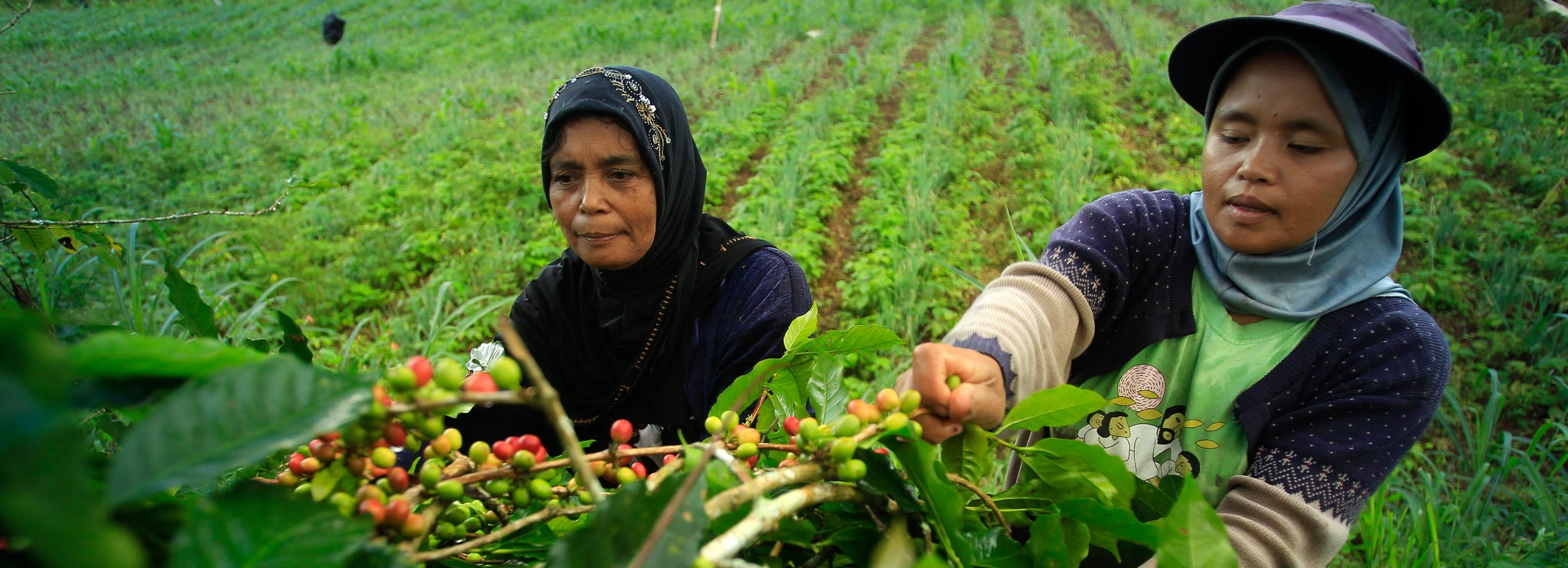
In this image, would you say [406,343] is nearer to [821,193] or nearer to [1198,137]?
[821,193]

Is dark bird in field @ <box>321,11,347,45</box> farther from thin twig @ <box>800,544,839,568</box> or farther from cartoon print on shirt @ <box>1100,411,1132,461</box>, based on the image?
thin twig @ <box>800,544,839,568</box>

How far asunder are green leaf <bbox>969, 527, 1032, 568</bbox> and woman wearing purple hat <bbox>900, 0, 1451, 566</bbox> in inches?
12.8

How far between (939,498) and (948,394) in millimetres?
212

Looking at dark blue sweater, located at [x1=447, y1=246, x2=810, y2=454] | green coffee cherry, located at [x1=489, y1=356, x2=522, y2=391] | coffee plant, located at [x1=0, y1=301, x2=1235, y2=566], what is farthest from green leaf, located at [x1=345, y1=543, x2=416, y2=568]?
dark blue sweater, located at [x1=447, y1=246, x2=810, y2=454]

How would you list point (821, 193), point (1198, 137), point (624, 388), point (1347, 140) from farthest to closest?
point (1198, 137)
point (821, 193)
point (624, 388)
point (1347, 140)

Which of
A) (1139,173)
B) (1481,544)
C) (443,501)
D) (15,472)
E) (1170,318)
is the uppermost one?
(15,472)

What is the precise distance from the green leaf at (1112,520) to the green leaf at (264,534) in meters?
0.54

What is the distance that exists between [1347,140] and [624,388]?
1.42 m

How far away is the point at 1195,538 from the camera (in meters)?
0.56

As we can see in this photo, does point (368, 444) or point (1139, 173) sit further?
point (1139, 173)

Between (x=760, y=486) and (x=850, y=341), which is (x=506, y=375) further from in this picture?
(x=850, y=341)

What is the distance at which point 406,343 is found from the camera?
132 inches

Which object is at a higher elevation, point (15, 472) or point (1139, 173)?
point (15, 472)

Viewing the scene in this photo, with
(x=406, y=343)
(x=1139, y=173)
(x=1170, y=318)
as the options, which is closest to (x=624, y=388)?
(x=1170, y=318)
